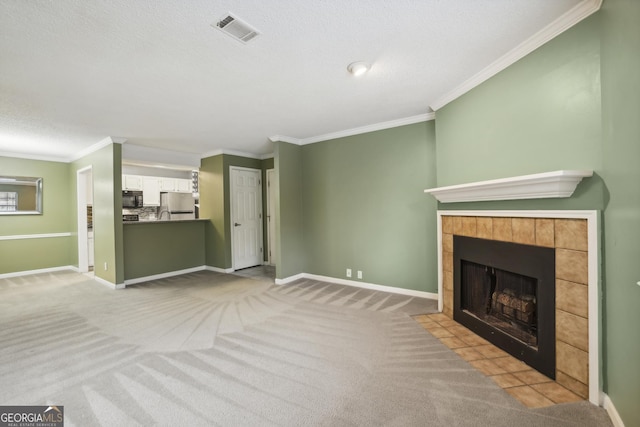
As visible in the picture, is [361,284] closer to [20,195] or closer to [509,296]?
[509,296]

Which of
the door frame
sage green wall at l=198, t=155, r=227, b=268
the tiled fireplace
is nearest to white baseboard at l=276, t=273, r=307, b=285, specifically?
sage green wall at l=198, t=155, r=227, b=268

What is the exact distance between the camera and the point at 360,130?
13.3 feet

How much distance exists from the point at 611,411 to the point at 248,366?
226cm

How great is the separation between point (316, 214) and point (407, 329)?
2421mm

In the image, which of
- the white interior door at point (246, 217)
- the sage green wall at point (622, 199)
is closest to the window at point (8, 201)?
the white interior door at point (246, 217)

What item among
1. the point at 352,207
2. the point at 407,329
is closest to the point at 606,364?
the point at 407,329

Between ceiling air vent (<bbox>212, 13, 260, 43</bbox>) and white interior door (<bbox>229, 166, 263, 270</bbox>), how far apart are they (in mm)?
3802

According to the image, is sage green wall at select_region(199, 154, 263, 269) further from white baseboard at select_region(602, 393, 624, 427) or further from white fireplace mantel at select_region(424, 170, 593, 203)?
white baseboard at select_region(602, 393, 624, 427)

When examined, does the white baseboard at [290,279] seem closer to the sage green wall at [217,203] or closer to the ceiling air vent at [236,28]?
the sage green wall at [217,203]

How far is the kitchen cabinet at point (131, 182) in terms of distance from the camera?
639cm

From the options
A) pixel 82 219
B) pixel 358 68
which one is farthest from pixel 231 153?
pixel 358 68

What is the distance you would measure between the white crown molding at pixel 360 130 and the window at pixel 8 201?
5.02m

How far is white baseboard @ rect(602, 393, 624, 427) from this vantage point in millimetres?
1455

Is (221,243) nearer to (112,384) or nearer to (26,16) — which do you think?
(112,384)
